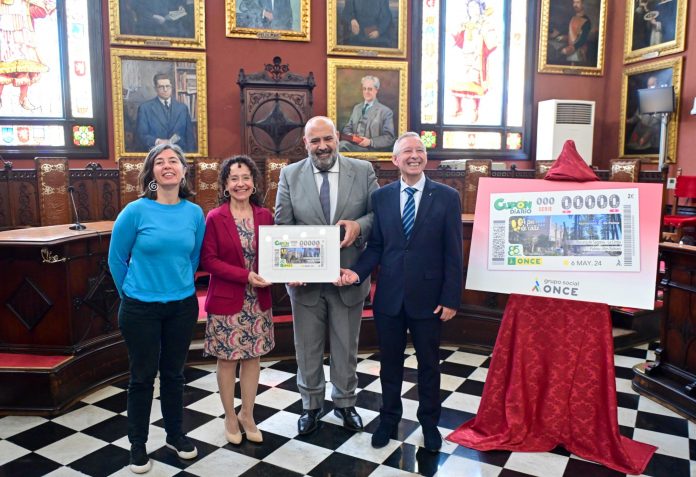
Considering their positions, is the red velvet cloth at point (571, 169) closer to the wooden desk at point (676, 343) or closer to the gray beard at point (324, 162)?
the gray beard at point (324, 162)

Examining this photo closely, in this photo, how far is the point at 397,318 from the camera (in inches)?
113

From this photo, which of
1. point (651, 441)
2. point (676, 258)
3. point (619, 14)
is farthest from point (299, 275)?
point (619, 14)

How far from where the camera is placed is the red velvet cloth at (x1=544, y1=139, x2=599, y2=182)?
273cm

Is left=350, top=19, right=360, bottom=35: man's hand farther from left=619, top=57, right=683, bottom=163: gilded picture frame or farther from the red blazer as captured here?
the red blazer

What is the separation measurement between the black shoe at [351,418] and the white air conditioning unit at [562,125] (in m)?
7.51

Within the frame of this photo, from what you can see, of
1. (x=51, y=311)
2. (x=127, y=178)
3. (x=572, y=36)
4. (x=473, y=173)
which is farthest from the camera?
(x=572, y=36)

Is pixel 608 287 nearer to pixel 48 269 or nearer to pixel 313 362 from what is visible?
pixel 313 362

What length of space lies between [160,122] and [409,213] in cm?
644

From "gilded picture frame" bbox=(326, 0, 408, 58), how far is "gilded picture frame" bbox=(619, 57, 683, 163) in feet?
13.6

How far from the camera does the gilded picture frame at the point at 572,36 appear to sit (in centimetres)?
956

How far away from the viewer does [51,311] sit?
362 cm

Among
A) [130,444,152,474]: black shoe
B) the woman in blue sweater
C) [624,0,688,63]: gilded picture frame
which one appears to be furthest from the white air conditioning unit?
[130,444,152,474]: black shoe

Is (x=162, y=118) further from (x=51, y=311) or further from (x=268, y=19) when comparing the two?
(x=51, y=311)

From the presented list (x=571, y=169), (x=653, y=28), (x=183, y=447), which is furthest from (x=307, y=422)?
(x=653, y=28)
